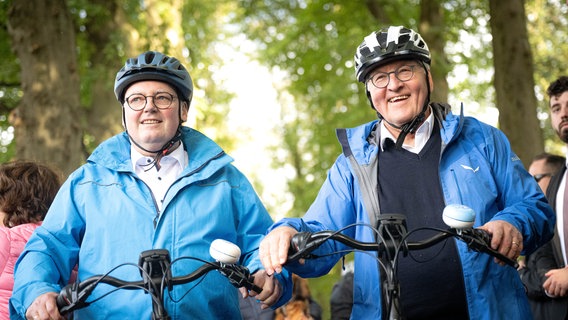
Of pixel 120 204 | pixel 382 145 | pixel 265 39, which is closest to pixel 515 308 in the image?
pixel 382 145

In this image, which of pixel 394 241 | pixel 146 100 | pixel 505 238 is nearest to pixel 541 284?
pixel 505 238

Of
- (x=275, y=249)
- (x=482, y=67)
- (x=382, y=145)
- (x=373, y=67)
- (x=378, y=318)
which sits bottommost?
(x=378, y=318)

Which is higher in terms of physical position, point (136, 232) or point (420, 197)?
point (420, 197)

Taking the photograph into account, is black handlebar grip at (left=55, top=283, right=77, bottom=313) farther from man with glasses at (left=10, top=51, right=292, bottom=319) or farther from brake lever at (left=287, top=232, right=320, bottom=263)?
brake lever at (left=287, top=232, right=320, bottom=263)

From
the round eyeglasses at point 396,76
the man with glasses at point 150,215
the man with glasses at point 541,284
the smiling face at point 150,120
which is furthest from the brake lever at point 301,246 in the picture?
the man with glasses at point 541,284

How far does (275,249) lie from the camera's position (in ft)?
13.9

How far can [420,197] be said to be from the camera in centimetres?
483

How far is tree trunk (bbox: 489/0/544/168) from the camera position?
12.5 metres

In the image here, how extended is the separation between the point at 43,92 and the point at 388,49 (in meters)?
7.25

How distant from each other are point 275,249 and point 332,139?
16.1 meters

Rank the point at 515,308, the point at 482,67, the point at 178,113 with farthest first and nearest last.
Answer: the point at 482,67
the point at 178,113
the point at 515,308

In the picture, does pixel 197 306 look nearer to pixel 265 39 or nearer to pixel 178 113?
pixel 178 113

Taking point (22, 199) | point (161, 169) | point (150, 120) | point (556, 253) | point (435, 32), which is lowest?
point (556, 253)

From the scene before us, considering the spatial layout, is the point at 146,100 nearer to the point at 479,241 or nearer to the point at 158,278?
the point at 158,278
